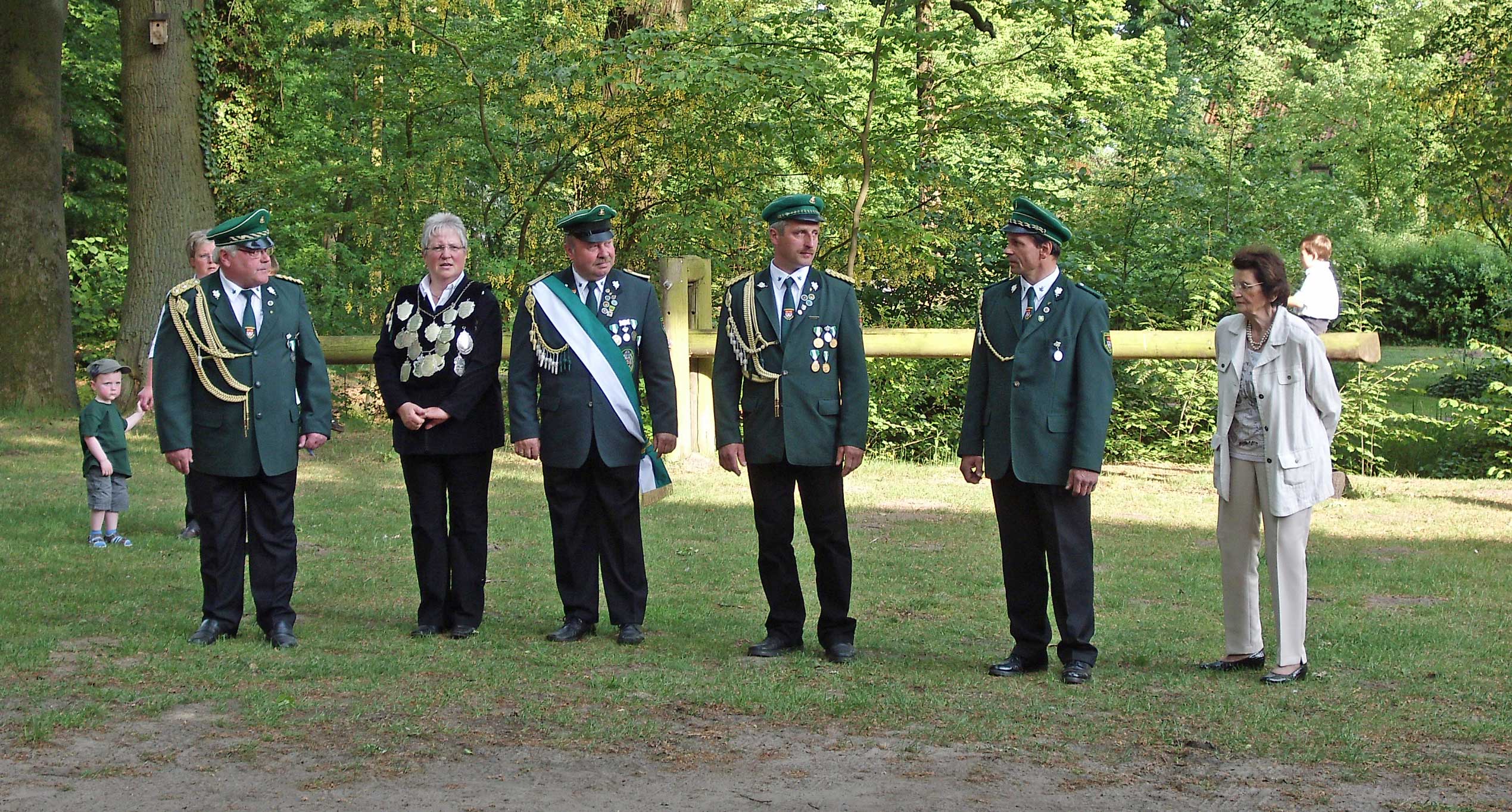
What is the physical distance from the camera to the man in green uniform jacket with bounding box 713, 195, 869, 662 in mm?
6246

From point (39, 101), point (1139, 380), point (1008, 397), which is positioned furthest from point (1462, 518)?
point (39, 101)

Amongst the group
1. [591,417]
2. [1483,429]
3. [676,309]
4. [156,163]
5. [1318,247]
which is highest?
[156,163]

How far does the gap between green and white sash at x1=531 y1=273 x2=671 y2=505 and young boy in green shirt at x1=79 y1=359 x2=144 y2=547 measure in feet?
11.3

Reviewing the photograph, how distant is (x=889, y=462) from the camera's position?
15.2m

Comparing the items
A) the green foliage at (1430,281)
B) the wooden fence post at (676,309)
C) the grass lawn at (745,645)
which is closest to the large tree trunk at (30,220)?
the grass lawn at (745,645)

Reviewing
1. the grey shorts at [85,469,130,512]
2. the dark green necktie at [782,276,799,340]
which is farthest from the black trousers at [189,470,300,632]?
the grey shorts at [85,469,130,512]

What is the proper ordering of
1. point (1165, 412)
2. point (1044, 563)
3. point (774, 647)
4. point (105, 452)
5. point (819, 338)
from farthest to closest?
point (1165, 412)
point (105, 452)
point (774, 647)
point (819, 338)
point (1044, 563)

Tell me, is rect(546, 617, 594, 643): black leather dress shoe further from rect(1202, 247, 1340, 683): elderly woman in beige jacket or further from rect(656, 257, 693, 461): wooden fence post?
rect(656, 257, 693, 461): wooden fence post

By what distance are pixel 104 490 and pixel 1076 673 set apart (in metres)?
5.95

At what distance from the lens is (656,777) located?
4.55 meters

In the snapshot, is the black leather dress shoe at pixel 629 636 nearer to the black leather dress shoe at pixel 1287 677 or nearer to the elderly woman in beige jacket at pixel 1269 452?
the elderly woman in beige jacket at pixel 1269 452

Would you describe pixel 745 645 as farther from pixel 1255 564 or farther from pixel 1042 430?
pixel 1255 564

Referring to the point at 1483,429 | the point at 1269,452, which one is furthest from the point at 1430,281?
the point at 1269,452

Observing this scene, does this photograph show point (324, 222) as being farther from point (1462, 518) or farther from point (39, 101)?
point (1462, 518)
